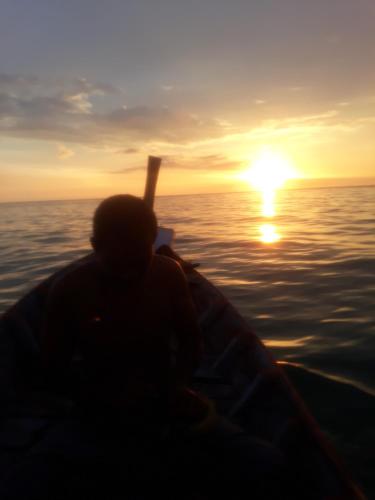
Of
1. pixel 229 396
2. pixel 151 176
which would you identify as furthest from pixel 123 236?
pixel 151 176

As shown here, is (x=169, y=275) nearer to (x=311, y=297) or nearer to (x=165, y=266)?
(x=165, y=266)

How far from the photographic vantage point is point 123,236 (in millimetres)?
2234

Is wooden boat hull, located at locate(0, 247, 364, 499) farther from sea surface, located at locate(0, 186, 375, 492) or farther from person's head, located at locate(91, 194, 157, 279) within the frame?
person's head, located at locate(91, 194, 157, 279)

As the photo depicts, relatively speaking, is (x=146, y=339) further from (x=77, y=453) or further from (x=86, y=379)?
(x=77, y=453)

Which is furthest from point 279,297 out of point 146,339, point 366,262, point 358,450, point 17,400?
point 146,339

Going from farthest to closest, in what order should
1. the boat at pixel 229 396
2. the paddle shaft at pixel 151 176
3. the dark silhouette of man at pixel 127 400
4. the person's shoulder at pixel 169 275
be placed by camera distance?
the paddle shaft at pixel 151 176, the boat at pixel 229 396, the person's shoulder at pixel 169 275, the dark silhouette of man at pixel 127 400

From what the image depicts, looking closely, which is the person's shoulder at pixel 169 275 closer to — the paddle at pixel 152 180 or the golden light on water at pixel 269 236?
the paddle at pixel 152 180

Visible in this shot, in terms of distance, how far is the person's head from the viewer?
2.24m

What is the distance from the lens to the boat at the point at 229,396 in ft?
8.71

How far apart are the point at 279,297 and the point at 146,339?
715 cm

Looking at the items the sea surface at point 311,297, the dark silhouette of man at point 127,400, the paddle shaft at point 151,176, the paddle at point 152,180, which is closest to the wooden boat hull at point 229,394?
the dark silhouette of man at point 127,400

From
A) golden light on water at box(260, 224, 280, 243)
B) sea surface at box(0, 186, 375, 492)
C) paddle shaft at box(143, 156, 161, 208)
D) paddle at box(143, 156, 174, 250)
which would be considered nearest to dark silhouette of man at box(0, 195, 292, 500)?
sea surface at box(0, 186, 375, 492)

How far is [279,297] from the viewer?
360 inches

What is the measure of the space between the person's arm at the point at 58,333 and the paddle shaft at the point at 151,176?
5353mm
